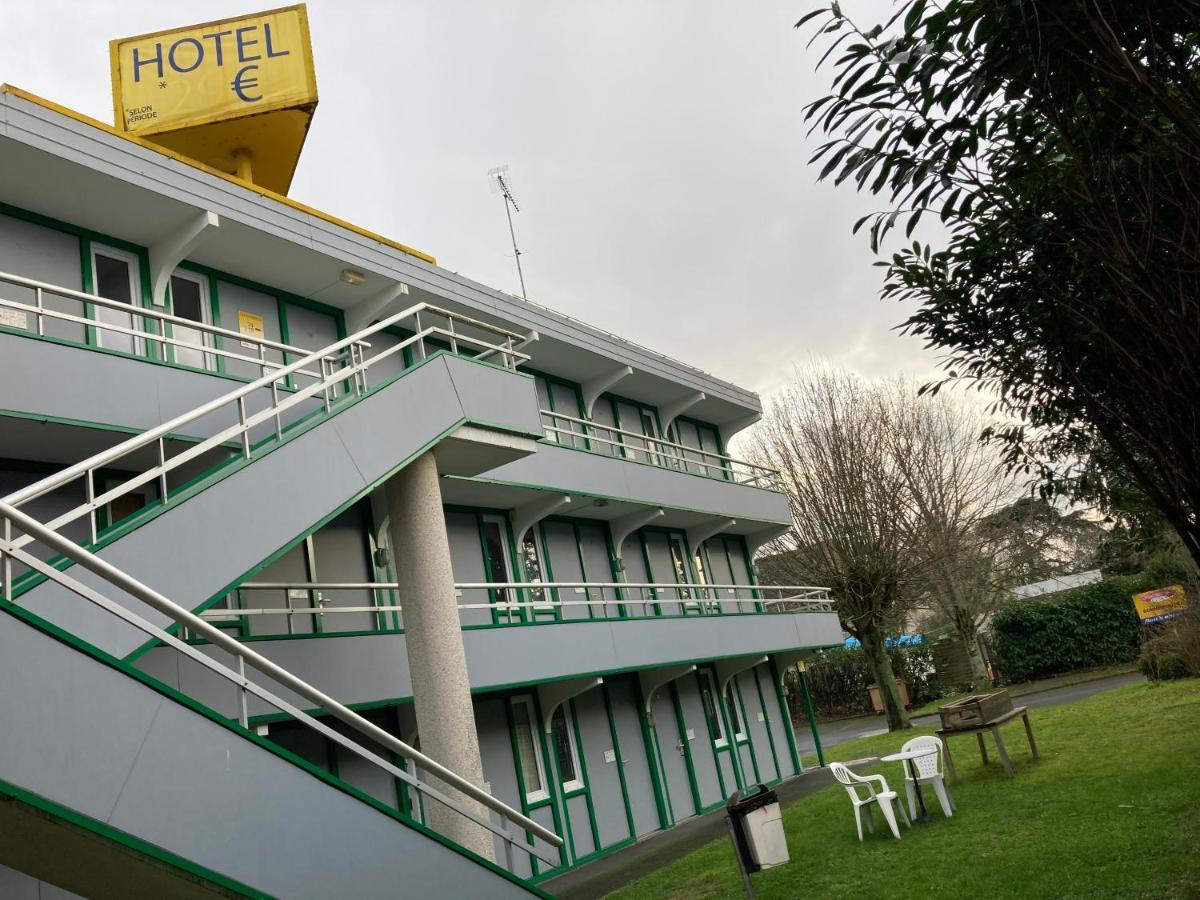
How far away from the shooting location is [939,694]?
36938mm

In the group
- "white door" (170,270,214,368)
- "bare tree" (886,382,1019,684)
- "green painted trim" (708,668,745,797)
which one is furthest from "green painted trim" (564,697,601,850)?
"bare tree" (886,382,1019,684)

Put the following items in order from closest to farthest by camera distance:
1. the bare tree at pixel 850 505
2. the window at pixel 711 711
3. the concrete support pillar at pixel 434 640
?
the concrete support pillar at pixel 434 640 < the window at pixel 711 711 < the bare tree at pixel 850 505

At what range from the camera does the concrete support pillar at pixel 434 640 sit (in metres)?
9.80

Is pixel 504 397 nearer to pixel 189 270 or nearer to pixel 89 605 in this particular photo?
pixel 189 270

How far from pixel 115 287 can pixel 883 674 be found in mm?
23489

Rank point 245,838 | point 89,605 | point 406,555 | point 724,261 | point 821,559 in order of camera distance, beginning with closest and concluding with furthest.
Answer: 1. point 245,838
2. point 89,605
3. point 406,555
4. point 724,261
5. point 821,559

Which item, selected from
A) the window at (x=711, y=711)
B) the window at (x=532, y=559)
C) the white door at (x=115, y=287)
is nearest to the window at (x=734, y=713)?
the window at (x=711, y=711)

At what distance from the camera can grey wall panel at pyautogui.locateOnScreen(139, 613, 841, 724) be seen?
1030cm

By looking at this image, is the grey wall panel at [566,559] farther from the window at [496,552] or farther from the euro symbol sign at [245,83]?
the euro symbol sign at [245,83]

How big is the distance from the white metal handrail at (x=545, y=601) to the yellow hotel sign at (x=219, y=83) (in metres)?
7.45

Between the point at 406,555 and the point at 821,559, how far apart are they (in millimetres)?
20254

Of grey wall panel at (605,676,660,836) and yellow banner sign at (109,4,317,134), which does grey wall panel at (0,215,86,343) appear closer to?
yellow banner sign at (109,4,317,134)

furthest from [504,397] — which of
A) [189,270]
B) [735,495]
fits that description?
[735,495]

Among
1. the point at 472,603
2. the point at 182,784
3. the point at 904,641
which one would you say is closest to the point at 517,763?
the point at 472,603
